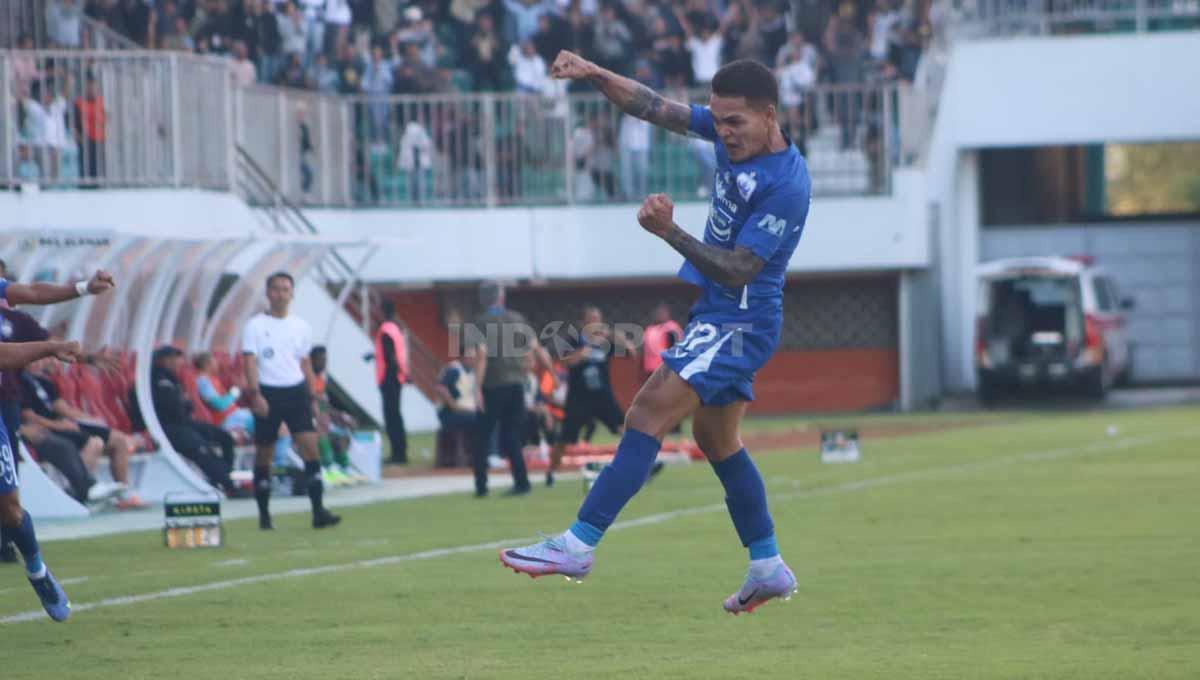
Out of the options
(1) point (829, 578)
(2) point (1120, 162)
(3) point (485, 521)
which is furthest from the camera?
(2) point (1120, 162)

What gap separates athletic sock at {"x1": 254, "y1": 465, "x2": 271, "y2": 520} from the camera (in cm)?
1808

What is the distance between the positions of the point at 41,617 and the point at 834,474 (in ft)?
40.8

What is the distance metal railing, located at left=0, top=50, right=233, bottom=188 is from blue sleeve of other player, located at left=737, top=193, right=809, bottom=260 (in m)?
16.7

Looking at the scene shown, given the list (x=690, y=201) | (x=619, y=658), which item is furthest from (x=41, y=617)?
(x=690, y=201)

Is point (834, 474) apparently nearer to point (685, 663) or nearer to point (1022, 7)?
point (685, 663)

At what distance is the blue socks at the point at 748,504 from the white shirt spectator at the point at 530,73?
27.9 metres

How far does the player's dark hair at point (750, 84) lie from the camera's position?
9.40 metres

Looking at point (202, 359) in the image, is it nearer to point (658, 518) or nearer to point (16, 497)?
point (658, 518)

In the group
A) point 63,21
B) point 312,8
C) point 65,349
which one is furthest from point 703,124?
point 312,8

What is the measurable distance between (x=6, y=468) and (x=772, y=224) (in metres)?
4.57

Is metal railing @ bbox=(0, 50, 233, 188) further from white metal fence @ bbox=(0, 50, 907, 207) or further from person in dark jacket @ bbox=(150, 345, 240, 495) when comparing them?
person in dark jacket @ bbox=(150, 345, 240, 495)

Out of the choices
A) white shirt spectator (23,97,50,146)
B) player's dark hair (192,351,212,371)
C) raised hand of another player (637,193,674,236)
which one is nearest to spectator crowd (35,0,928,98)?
white shirt spectator (23,97,50,146)

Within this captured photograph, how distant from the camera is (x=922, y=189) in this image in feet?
125

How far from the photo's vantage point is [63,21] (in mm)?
29797
